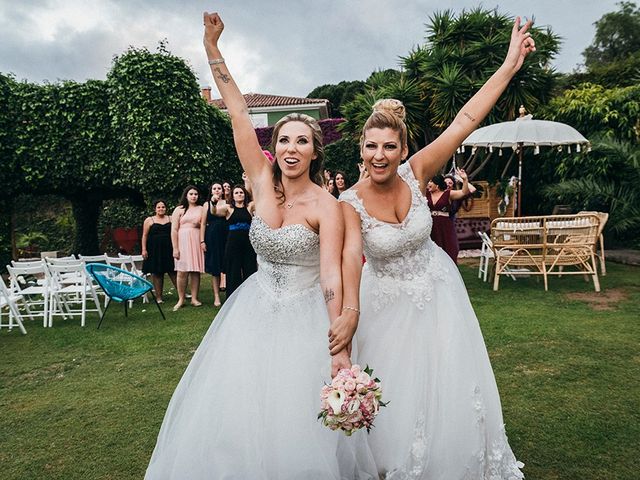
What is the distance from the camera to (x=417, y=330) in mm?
2979

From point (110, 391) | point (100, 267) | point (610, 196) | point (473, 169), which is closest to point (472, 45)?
point (473, 169)

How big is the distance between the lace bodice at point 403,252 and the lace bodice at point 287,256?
382 mm

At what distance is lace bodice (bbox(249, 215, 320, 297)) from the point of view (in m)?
2.68

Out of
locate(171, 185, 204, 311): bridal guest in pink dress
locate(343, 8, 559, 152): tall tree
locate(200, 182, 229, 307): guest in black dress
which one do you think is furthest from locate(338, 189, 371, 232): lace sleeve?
locate(343, 8, 559, 152): tall tree

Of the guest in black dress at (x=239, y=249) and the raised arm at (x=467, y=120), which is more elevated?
the raised arm at (x=467, y=120)

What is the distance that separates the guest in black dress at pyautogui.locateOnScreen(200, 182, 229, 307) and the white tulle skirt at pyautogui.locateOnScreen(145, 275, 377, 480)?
20.7 feet

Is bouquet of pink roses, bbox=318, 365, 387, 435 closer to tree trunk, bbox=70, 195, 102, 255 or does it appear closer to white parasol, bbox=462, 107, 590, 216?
white parasol, bbox=462, 107, 590, 216

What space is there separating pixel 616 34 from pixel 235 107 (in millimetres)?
49665

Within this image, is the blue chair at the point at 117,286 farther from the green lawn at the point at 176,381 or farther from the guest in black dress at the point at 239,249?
the guest in black dress at the point at 239,249

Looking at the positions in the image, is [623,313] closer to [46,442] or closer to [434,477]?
[434,477]

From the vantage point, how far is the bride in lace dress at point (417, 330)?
9.16 ft

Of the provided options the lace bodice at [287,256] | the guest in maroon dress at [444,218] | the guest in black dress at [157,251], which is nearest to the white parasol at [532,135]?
the guest in maroon dress at [444,218]

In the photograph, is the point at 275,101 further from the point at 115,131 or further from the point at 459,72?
the point at 115,131

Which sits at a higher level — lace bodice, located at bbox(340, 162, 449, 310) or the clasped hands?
lace bodice, located at bbox(340, 162, 449, 310)
